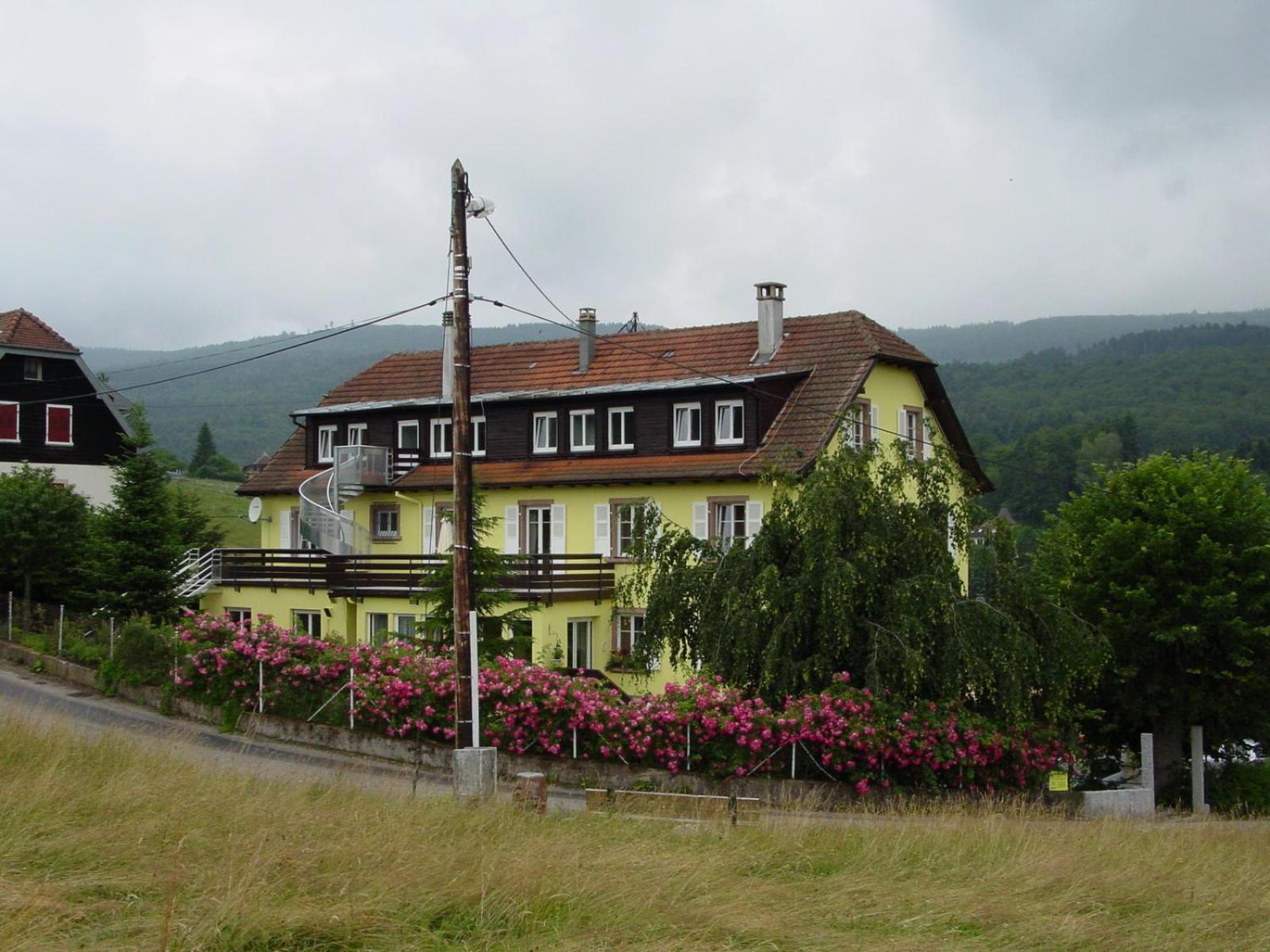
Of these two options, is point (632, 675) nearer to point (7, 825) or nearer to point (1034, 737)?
point (1034, 737)

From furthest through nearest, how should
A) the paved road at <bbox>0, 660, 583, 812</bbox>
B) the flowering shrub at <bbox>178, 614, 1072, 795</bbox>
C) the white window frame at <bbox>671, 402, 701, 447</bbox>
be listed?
the white window frame at <bbox>671, 402, 701, 447</bbox> < the flowering shrub at <bbox>178, 614, 1072, 795</bbox> < the paved road at <bbox>0, 660, 583, 812</bbox>

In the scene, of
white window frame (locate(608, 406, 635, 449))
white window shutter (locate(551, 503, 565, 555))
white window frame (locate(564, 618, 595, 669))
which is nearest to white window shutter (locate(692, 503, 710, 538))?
white window frame (locate(608, 406, 635, 449))

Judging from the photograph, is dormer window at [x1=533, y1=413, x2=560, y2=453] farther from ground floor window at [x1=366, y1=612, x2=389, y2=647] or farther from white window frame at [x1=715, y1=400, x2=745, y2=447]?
ground floor window at [x1=366, y1=612, x2=389, y2=647]

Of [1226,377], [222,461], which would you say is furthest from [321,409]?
[1226,377]

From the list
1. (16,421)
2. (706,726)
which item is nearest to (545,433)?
(706,726)

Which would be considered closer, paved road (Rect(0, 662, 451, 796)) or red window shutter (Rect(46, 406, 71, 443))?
paved road (Rect(0, 662, 451, 796))

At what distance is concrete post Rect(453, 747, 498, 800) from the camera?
15859mm

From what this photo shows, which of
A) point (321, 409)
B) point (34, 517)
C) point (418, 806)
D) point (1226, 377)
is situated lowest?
point (418, 806)

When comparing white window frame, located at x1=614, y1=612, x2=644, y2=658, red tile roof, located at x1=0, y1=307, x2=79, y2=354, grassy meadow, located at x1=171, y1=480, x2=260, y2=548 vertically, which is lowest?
white window frame, located at x1=614, y1=612, x2=644, y2=658

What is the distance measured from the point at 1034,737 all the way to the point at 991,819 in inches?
443

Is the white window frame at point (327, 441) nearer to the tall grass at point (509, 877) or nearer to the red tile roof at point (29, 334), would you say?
the red tile roof at point (29, 334)

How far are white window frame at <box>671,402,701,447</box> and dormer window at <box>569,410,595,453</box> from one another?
2688mm

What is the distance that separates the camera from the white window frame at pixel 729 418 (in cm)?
3562

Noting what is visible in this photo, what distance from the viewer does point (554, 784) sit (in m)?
22.6
